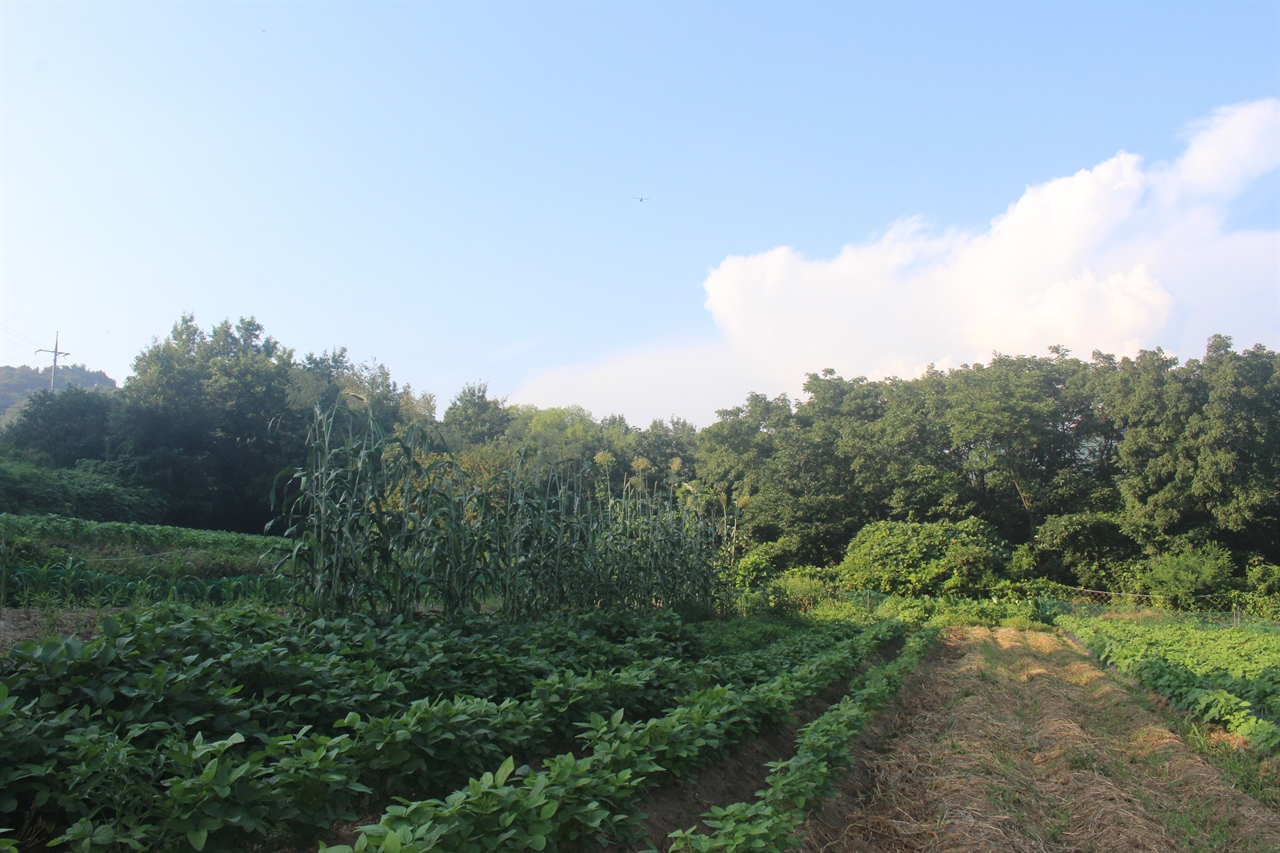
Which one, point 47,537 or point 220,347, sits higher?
point 220,347

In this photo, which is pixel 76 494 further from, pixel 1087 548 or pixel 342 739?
pixel 1087 548

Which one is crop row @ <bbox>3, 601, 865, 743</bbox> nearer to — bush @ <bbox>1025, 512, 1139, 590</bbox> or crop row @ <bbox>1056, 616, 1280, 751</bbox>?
crop row @ <bbox>1056, 616, 1280, 751</bbox>

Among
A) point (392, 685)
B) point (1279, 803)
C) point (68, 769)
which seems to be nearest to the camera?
point (68, 769)

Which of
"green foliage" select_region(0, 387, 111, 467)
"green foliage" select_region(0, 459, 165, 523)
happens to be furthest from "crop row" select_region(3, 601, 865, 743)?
"green foliage" select_region(0, 387, 111, 467)

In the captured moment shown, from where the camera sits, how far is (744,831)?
9.17ft

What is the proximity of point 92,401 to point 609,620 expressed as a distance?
101 feet

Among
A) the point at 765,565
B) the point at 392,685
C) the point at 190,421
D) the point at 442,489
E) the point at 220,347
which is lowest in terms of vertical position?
the point at 765,565

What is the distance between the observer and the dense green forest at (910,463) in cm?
2322

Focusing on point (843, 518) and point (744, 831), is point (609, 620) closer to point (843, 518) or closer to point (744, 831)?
point (744, 831)

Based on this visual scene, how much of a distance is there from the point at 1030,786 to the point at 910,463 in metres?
25.8

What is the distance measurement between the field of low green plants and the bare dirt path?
1.49ft

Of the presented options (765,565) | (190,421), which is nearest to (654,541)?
(765,565)

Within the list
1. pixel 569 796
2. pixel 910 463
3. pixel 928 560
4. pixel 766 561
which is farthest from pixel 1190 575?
pixel 569 796

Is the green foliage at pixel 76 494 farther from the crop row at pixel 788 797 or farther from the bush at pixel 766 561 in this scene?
the crop row at pixel 788 797
